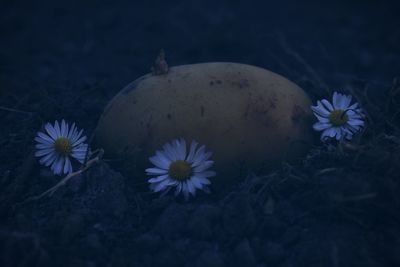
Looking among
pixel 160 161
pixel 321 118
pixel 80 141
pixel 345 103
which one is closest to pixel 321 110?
pixel 321 118

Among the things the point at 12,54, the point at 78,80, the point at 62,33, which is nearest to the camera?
the point at 78,80

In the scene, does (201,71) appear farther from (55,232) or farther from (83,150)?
(55,232)

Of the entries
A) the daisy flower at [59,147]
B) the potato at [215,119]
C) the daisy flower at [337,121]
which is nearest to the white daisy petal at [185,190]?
the potato at [215,119]

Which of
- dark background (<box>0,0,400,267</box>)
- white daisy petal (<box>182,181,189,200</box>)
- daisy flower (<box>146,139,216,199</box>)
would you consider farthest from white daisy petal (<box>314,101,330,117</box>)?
white daisy petal (<box>182,181,189,200</box>)

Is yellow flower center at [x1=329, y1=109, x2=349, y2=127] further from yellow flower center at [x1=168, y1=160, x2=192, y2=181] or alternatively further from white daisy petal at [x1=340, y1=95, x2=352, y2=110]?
yellow flower center at [x1=168, y1=160, x2=192, y2=181]

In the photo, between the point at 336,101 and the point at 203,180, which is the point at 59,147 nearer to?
the point at 203,180

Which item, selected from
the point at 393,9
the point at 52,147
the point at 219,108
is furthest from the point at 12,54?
the point at 393,9

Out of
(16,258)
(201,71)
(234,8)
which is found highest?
(234,8)
